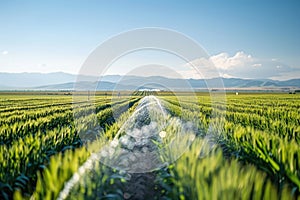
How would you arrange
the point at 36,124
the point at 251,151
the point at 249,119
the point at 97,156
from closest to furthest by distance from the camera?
the point at 97,156 → the point at 251,151 → the point at 36,124 → the point at 249,119

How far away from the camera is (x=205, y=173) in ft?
9.39

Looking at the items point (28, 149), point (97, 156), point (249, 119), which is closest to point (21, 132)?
point (28, 149)

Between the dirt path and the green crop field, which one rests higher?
the green crop field

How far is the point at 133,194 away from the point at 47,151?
1.88 m

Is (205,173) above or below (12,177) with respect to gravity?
above

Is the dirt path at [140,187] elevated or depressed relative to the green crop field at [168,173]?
depressed

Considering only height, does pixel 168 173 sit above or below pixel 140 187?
above

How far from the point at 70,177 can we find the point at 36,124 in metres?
6.41

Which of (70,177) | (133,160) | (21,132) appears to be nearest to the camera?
(70,177)

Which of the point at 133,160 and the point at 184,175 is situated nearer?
the point at 184,175

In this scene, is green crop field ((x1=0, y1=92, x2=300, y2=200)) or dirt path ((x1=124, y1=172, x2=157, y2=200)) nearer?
green crop field ((x1=0, y1=92, x2=300, y2=200))

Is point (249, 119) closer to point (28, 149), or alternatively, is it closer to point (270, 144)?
point (270, 144)

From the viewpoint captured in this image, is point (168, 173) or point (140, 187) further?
point (140, 187)

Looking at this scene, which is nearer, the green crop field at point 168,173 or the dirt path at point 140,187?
the green crop field at point 168,173
